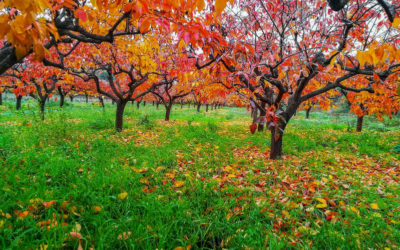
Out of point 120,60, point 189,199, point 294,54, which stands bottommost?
point 189,199

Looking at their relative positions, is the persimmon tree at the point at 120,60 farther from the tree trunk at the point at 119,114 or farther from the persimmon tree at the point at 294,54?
the persimmon tree at the point at 294,54

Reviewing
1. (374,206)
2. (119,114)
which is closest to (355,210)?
(374,206)

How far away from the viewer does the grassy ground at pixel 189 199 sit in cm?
197

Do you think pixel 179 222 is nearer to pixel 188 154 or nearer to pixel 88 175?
pixel 88 175

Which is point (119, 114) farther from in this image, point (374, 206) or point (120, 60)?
point (374, 206)

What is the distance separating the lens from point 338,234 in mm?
2119

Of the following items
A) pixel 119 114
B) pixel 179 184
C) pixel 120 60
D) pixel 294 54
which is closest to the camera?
pixel 294 54

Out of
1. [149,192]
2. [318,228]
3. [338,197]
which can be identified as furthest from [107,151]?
[338,197]

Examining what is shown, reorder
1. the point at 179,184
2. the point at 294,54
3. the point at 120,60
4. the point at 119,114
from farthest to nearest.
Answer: the point at 119,114
the point at 120,60
the point at 179,184
the point at 294,54

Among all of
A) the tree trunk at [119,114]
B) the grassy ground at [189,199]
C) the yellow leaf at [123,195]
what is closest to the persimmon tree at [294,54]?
the grassy ground at [189,199]

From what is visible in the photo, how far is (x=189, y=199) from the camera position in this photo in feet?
9.13

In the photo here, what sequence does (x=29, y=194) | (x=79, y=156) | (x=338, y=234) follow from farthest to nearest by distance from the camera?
(x=79, y=156) < (x=29, y=194) < (x=338, y=234)

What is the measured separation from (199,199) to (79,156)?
322 centimetres

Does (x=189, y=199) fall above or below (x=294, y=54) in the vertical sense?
below
